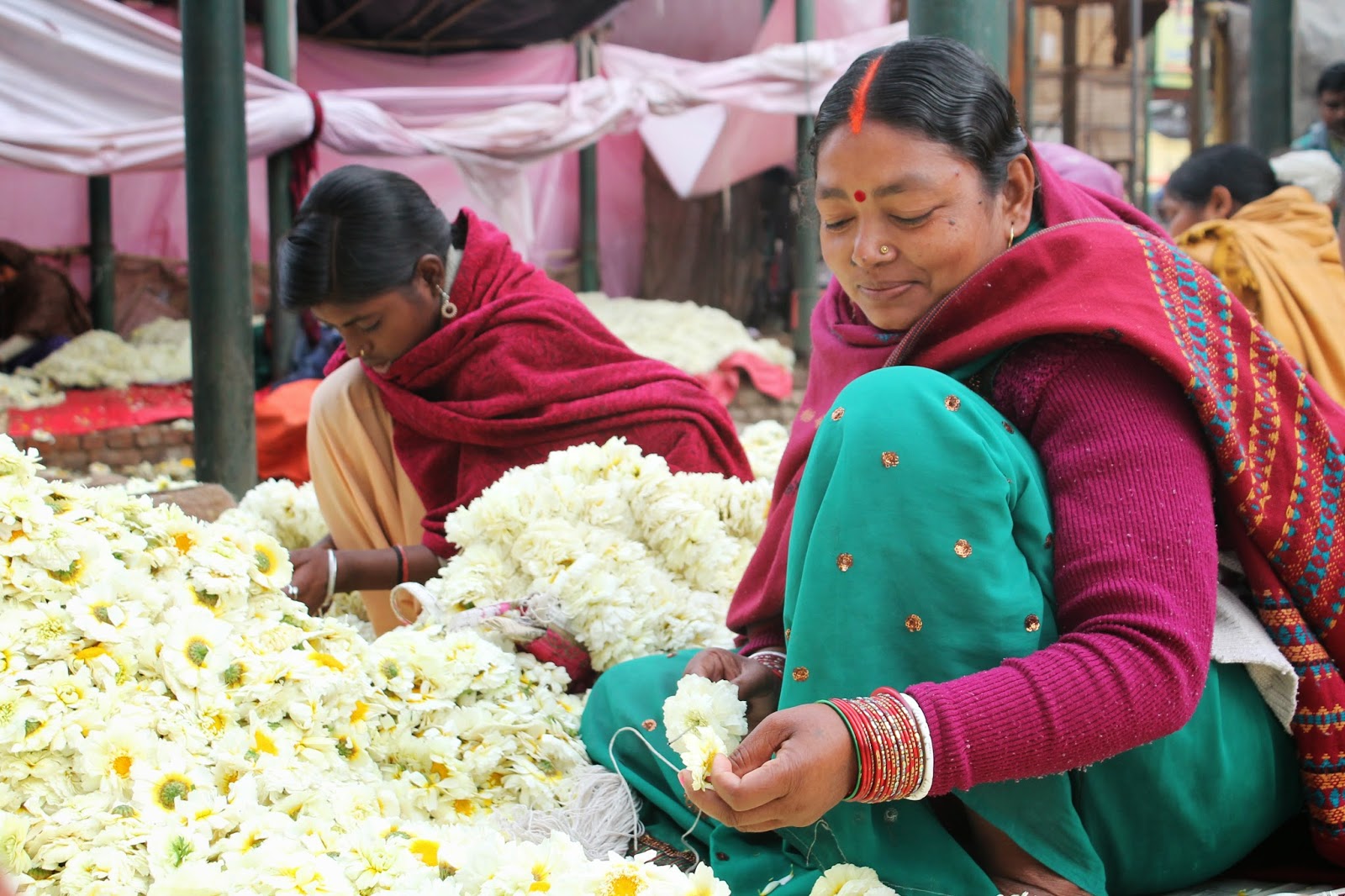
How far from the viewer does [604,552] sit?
9.13ft

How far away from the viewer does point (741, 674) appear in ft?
6.68

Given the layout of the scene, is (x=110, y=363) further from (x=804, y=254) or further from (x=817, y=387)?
(x=817, y=387)

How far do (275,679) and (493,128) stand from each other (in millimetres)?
6692

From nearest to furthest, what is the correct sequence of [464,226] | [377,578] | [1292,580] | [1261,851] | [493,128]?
[1292,580] → [1261,851] → [377,578] → [464,226] → [493,128]

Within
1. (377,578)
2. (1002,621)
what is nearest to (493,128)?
(377,578)

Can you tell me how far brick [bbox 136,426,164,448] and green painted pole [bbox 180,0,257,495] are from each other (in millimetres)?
1912

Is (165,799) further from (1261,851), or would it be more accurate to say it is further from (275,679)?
(1261,851)

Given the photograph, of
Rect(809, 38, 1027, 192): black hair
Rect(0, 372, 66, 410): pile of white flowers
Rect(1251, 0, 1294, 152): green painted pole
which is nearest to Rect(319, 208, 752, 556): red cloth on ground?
Rect(809, 38, 1027, 192): black hair

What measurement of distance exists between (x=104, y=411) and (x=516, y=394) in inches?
189

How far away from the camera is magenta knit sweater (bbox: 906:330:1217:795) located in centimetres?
150

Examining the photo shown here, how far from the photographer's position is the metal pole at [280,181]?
7.48 meters

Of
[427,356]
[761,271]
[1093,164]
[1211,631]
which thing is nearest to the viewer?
[1211,631]

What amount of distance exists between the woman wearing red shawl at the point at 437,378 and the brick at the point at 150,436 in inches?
150

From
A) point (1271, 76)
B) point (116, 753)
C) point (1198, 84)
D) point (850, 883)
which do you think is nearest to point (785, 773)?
point (850, 883)
